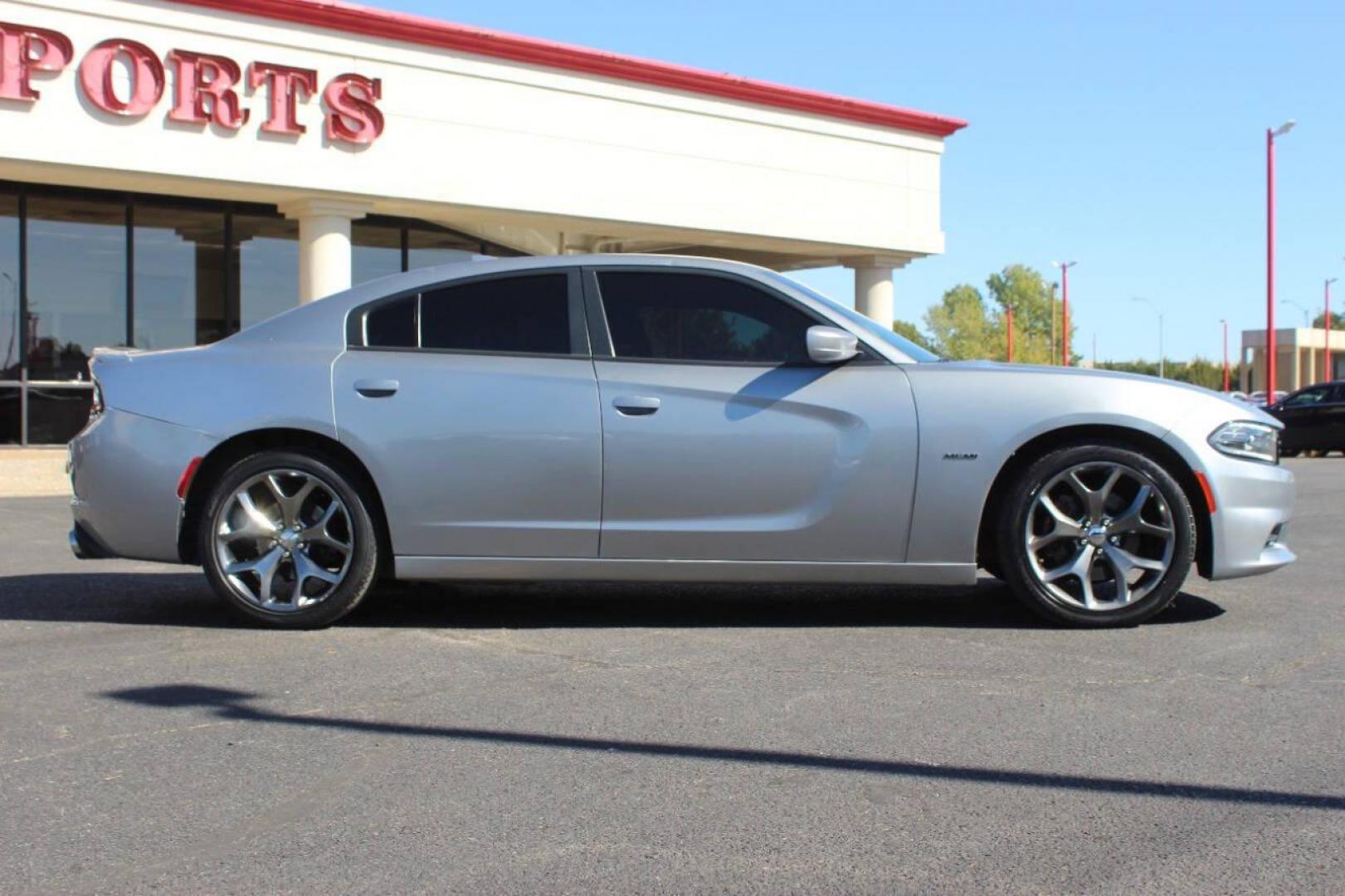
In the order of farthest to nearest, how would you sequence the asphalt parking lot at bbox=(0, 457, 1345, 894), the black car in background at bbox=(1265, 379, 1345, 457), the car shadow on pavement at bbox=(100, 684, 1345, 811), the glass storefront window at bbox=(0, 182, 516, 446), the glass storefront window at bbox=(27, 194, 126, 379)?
the black car in background at bbox=(1265, 379, 1345, 457) < the glass storefront window at bbox=(27, 194, 126, 379) < the glass storefront window at bbox=(0, 182, 516, 446) < the car shadow on pavement at bbox=(100, 684, 1345, 811) < the asphalt parking lot at bbox=(0, 457, 1345, 894)

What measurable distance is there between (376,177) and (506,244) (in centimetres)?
452

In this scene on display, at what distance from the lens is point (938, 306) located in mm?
100875

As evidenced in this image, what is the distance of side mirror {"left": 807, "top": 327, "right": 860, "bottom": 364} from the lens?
5.66 meters

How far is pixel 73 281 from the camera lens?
19.7m

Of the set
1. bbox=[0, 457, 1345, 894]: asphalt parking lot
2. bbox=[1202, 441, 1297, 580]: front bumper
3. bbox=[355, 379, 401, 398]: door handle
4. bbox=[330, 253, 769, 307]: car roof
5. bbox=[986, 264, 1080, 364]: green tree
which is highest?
bbox=[986, 264, 1080, 364]: green tree

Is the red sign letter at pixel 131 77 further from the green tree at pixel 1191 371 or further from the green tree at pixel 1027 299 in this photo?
the green tree at pixel 1027 299

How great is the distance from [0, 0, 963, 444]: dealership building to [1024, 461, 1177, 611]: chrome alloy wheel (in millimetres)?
14508

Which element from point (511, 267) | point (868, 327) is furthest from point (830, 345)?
point (511, 267)

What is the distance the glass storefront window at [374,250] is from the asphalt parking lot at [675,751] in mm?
16001

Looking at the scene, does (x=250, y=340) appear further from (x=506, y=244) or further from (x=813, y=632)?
(x=506, y=244)

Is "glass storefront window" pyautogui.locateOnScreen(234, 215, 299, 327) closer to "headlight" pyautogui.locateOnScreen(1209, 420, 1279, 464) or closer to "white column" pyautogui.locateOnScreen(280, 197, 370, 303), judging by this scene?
"white column" pyautogui.locateOnScreen(280, 197, 370, 303)

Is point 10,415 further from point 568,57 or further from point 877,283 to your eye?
point 877,283

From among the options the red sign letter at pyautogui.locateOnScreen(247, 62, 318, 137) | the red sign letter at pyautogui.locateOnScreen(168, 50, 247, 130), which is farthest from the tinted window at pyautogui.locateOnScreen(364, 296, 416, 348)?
the red sign letter at pyautogui.locateOnScreen(247, 62, 318, 137)

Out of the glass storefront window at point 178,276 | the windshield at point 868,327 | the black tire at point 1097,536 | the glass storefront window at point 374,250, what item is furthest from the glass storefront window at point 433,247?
the black tire at point 1097,536
